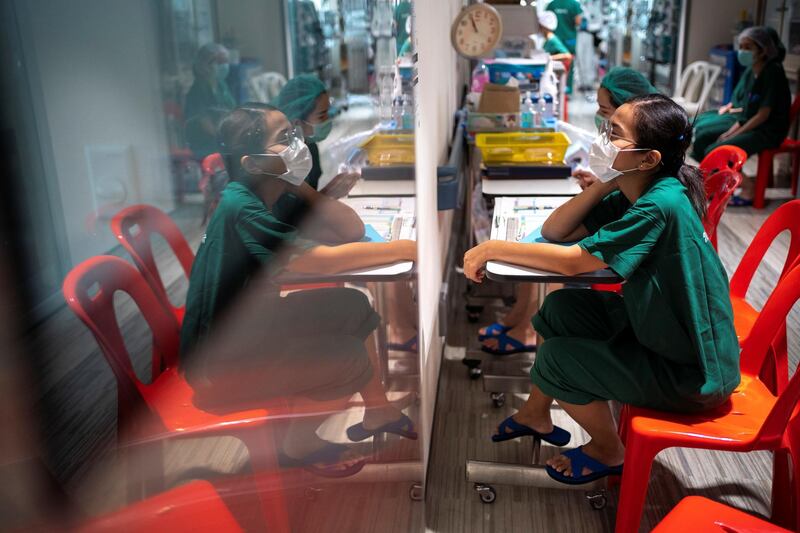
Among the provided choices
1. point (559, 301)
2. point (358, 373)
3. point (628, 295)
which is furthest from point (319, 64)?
point (559, 301)

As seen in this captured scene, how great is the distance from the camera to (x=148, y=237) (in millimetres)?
356

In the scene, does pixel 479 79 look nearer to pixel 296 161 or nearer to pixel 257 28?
pixel 296 161

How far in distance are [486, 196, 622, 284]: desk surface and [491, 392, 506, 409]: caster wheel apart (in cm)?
71

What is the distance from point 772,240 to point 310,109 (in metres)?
2.02

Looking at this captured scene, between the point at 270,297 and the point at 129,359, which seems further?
the point at 270,297

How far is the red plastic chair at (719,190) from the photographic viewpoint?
2.57 metres

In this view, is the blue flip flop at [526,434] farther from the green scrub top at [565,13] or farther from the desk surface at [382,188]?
the green scrub top at [565,13]

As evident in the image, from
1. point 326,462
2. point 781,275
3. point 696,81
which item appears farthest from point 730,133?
point 326,462

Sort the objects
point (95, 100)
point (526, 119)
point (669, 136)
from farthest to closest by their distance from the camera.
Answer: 1. point (526, 119)
2. point (669, 136)
3. point (95, 100)

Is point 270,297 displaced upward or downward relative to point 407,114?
downward

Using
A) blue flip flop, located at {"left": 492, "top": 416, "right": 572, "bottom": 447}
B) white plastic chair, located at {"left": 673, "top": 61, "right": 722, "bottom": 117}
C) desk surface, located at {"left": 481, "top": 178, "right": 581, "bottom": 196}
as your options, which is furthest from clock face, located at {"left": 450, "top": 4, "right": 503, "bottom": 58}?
white plastic chair, located at {"left": 673, "top": 61, "right": 722, "bottom": 117}

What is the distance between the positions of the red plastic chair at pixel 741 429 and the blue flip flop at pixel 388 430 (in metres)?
0.59

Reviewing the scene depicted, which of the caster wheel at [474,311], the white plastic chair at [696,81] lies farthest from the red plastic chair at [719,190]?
the white plastic chair at [696,81]

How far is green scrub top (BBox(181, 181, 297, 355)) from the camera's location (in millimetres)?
490
